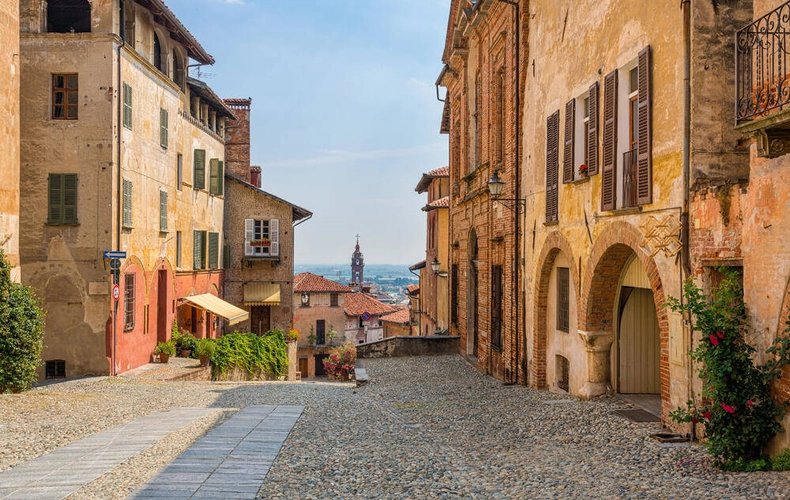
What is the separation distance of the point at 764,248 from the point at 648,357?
5548 mm

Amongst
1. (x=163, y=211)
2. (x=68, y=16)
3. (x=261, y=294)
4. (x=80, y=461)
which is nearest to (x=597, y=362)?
(x=80, y=461)

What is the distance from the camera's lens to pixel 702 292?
8109 mm

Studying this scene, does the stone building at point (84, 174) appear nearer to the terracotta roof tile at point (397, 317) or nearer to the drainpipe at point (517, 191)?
the drainpipe at point (517, 191)

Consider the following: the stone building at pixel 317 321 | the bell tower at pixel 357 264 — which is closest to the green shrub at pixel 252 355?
the stone building at pixel 317 321

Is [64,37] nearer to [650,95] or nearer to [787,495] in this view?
[650,95]

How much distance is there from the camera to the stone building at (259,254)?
33188 millimetres

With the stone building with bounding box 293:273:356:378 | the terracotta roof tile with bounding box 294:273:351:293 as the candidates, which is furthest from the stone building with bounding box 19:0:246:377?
the terracotta roof tile with bounding box 294:273:351:293

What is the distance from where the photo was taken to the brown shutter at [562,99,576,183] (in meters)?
12.7

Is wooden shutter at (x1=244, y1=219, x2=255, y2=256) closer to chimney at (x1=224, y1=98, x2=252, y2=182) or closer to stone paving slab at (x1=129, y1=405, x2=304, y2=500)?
chimney at (x1=224, y1=98, x2=252, y2=182)

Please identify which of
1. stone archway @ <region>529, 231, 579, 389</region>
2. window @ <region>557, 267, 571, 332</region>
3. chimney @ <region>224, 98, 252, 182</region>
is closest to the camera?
window @ <region>557, 267, 571, 332</region>

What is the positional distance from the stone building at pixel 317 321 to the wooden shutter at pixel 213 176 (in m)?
21.6

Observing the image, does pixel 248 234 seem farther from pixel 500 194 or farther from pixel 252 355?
pixel 500 194

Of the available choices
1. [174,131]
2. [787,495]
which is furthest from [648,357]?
[174,131]

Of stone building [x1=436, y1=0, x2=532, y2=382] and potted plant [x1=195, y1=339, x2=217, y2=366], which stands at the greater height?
stone building [x1=436, y1=0, x2=532, y2=382]
